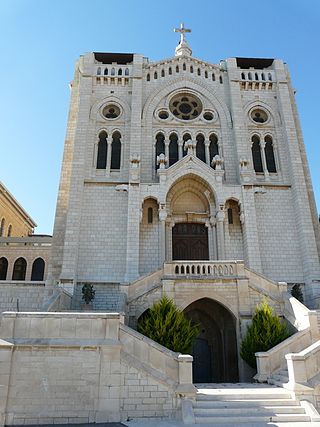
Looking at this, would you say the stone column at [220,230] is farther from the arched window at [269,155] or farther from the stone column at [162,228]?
the arched window at [269,155]

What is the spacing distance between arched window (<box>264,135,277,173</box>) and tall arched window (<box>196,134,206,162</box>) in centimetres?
429

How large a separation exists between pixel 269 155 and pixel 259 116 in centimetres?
340

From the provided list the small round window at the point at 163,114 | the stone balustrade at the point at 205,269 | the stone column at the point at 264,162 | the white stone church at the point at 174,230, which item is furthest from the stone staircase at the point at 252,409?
the small round window at the point at 163,114

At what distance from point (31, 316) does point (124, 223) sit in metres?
10.1

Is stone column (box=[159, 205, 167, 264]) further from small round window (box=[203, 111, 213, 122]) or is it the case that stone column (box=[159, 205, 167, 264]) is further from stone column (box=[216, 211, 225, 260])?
small round window (box=[203, 111, 213, 122])

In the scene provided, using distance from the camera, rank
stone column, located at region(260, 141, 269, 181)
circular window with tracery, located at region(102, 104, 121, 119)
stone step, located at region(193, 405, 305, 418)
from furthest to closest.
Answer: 1. circular window with tracery, located at region(102, 104, 121, 119)
2. stone column, located at region(260, 141, 269, 181)
3. stone step, located at region(193, 405, 305, 418)

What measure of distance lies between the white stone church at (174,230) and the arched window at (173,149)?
3.2 inches

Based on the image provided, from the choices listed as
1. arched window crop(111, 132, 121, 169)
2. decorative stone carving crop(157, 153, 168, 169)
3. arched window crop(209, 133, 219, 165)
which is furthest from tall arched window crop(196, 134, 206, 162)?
arched window crop(111, 132, 121, 169)

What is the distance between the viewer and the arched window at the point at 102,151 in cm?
2196

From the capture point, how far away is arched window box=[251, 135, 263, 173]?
2233 cm

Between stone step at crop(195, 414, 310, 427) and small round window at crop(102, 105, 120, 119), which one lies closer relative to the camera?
stone step at crop(195, 414, 310, 427)

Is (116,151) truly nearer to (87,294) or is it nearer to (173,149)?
(173,149)

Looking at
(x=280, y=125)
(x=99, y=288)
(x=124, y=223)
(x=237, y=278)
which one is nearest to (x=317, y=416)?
(x=237, y=278)

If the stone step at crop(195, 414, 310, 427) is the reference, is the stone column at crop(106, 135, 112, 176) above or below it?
above
